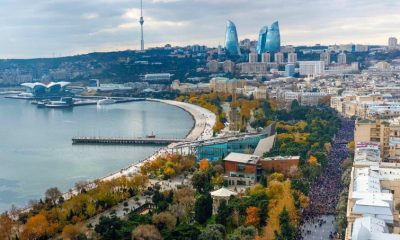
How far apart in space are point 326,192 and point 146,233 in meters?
3.83

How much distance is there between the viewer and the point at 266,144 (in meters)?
13.9

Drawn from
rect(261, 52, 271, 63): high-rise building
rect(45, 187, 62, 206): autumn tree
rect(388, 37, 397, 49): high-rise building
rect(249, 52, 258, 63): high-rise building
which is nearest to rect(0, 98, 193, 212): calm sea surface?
rect(45, 187, 62, 206): autumn tree

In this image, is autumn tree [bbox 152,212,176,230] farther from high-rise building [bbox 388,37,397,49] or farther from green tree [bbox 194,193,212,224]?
high-rise building [bbox 388,37,397,49]

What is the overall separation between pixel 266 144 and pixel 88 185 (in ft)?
17.1

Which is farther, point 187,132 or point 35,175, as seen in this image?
point 187,132

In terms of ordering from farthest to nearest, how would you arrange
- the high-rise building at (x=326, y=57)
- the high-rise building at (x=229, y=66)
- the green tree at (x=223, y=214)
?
the high-rise building at (x=326, y=57), the high-rise building at (x=229, y=66), the green tree at (x=223, y=214)

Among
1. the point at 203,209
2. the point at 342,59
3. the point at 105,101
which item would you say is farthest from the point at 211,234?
the point at 342,59

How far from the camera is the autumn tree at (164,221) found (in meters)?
7.63

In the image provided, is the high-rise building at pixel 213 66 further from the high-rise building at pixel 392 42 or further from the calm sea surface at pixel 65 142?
the high-rise building at pixel 392 42

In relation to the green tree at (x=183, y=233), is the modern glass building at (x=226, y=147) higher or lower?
higher

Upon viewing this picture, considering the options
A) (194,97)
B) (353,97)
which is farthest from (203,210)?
(194,97)

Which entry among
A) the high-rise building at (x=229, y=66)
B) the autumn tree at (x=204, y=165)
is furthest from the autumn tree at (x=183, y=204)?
the high-rise building at (x=229, y=66)

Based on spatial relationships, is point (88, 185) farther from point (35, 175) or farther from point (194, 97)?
point (194, 97)

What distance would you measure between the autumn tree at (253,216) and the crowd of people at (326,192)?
0.65 metres
